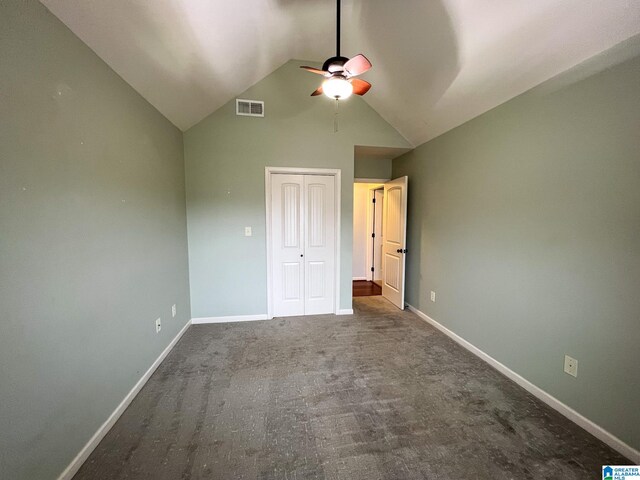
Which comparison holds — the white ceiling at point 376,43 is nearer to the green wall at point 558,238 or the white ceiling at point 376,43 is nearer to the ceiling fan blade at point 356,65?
the green wall at point 558,238

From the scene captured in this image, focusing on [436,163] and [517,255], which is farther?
[436,163]

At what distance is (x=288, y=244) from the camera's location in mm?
3443

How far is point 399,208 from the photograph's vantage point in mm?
3748

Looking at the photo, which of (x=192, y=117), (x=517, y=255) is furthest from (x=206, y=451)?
(x=192, y=117)

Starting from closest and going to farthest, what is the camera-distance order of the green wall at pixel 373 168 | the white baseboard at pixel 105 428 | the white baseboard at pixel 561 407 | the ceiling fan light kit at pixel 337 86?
the white baseboard at pixel 105 428
the white baseboard at pixel 561 407
the ceiling fan light kit at pixel 337 86
the green wall at pixel 373 168

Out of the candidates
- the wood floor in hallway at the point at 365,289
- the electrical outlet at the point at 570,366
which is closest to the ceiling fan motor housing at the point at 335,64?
the electrical outlet at the point at 570,366

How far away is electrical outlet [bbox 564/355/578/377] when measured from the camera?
1705 millimetres

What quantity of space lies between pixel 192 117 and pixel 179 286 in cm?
197

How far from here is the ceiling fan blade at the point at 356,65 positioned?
1706 mm

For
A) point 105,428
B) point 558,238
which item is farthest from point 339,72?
point 105,428

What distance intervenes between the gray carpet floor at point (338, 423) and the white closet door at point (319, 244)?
3.29 ft

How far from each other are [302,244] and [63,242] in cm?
242

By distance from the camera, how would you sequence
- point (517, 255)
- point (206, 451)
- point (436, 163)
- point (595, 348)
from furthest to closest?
point (436, 163), point (517, 255), point (595, 348), point (206, 451)

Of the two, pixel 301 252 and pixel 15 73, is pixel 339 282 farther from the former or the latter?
pixel 15 73
